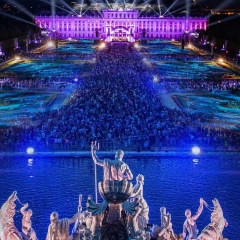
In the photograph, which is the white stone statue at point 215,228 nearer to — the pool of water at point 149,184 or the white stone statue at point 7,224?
the white stone statue at point 7,224

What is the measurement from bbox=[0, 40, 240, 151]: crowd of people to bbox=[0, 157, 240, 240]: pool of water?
7.32 feet

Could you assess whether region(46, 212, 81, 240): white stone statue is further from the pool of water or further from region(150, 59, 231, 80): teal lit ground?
region(150, 59, 231, 80): teal lit ground

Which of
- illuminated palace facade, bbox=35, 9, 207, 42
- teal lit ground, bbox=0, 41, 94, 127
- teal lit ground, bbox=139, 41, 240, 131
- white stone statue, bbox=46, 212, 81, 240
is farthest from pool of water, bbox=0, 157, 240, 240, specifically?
illuminated palace facade, bbox=35, 9, 207, 42

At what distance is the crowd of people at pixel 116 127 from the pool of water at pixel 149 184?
2.23m

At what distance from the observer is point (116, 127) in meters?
29.5

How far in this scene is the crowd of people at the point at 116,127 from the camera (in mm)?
27078

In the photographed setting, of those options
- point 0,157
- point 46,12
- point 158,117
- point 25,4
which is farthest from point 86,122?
point 25,4

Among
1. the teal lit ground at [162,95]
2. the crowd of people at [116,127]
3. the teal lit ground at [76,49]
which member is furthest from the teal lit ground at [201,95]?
the teal lit ground at [76,49]

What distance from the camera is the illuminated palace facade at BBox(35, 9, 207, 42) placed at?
5148 inches

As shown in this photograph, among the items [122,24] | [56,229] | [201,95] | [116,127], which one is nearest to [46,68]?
[201,95]

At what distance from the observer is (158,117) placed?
1266 inches

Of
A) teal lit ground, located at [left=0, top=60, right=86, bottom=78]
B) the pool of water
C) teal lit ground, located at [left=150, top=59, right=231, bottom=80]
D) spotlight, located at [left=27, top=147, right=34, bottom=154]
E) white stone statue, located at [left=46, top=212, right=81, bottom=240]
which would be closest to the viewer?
white stone statue, located at [left=46, top=212, right=81, bottom=240]

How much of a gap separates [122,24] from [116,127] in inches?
4140

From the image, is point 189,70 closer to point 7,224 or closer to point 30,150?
point 30,150
